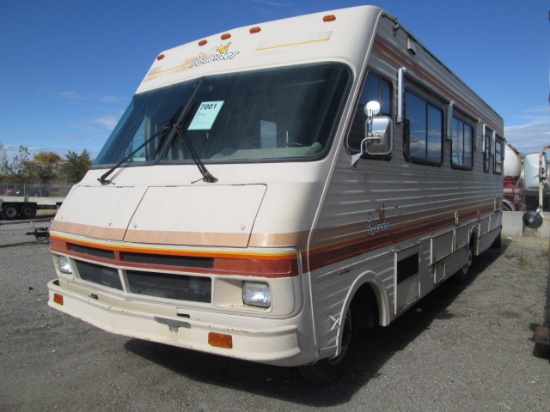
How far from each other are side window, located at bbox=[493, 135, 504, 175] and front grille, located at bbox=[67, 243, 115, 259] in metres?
8.60

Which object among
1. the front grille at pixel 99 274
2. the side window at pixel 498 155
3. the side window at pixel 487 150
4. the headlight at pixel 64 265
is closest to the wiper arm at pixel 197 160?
the front grille at pixel 99 274

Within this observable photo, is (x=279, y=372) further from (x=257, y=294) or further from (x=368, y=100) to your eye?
(x=368, y=100)

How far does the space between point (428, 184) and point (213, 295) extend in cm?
334

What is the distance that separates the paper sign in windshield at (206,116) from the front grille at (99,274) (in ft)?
4.36

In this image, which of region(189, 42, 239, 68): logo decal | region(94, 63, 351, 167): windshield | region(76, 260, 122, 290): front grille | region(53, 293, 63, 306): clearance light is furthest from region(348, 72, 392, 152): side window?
region(53, 293, 63, 306): clearance light

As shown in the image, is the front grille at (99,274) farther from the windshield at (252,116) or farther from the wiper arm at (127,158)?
the windshield at (252,116)

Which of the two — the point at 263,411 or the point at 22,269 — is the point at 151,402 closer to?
the point at 263,411

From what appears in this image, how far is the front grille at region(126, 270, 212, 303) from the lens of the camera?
3248 millimetres

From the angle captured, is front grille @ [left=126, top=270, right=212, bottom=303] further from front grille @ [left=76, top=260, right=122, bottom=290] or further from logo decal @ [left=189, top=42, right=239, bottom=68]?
logo decal @ [left=189, top=42, right=239, bottom=68]

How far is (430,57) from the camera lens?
5.86 metres

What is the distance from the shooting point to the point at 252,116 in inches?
149

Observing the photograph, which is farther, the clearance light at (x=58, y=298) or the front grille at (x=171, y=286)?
the clearance light at (x=58, y=298)

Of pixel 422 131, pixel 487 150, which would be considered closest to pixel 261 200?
pixel 422 131

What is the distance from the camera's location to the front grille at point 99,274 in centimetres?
372
